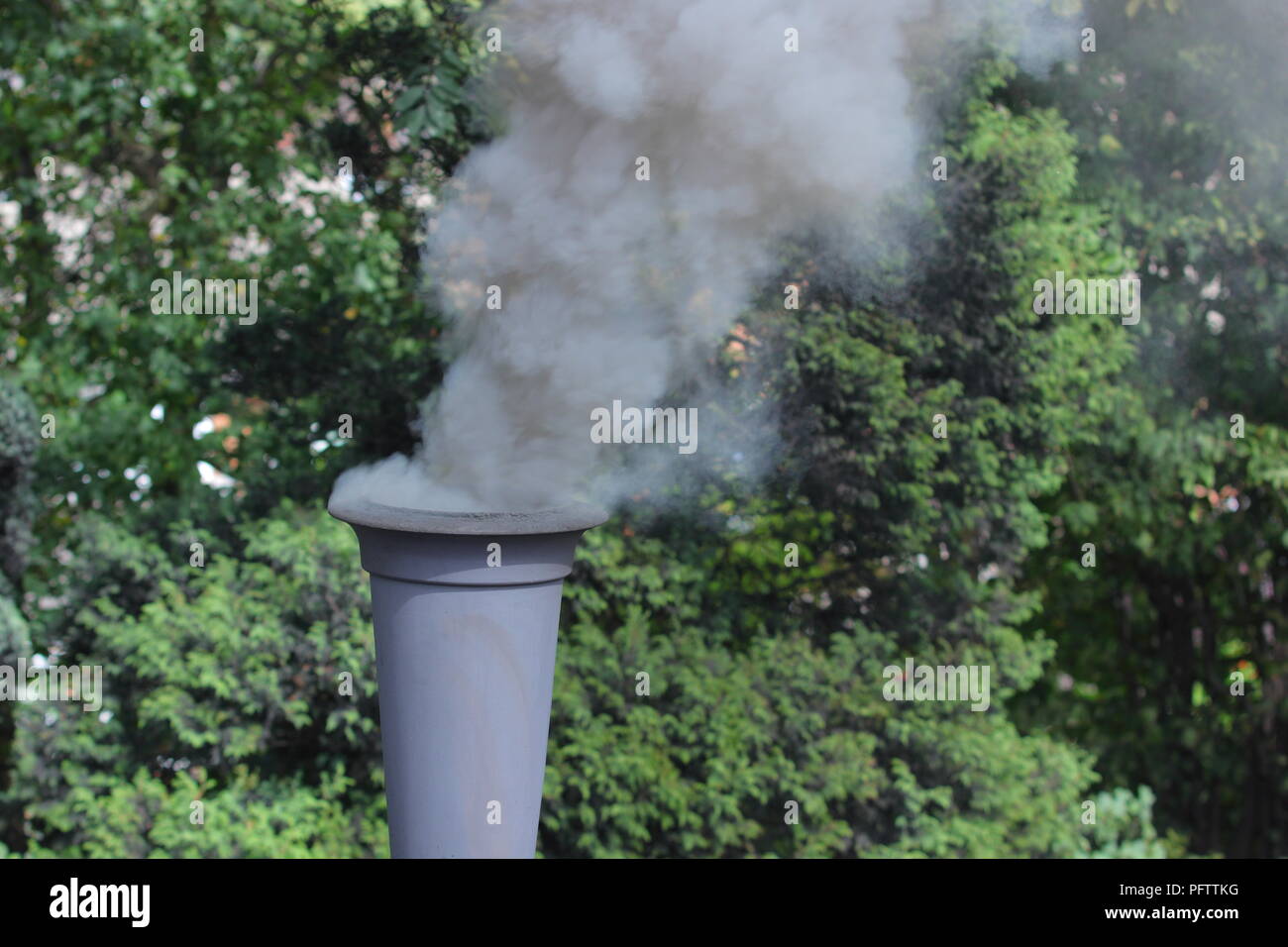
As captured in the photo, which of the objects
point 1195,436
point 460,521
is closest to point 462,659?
point 460,521

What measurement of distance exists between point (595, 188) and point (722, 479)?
1.94 metres

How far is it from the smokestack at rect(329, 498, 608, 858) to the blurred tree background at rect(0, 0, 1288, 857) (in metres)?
1.77

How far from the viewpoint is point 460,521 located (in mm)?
2729

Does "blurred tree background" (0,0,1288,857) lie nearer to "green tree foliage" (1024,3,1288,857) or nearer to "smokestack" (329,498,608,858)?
"green tree foliage" (1024,3,1288,857)

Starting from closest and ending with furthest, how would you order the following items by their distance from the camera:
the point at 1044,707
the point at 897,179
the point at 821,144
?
the point at 821,144
the point at 897,179
the point at 1044,707

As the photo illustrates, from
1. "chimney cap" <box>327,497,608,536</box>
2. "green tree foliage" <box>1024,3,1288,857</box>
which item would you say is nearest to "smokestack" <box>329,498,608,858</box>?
"chimney cap" <box>327,497,608,536</box>

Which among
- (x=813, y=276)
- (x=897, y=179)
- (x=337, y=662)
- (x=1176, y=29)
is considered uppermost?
(x=1176, y=29)

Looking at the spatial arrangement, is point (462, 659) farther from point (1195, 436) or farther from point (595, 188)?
point (1195, 436)

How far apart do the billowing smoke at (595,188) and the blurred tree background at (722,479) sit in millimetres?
1028

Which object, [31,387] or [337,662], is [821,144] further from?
[31,387]

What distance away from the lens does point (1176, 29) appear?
205 inches

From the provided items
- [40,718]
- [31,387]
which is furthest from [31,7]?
[40,718]

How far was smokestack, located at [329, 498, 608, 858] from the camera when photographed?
2.79 metres

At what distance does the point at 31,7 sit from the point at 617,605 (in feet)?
11.8
